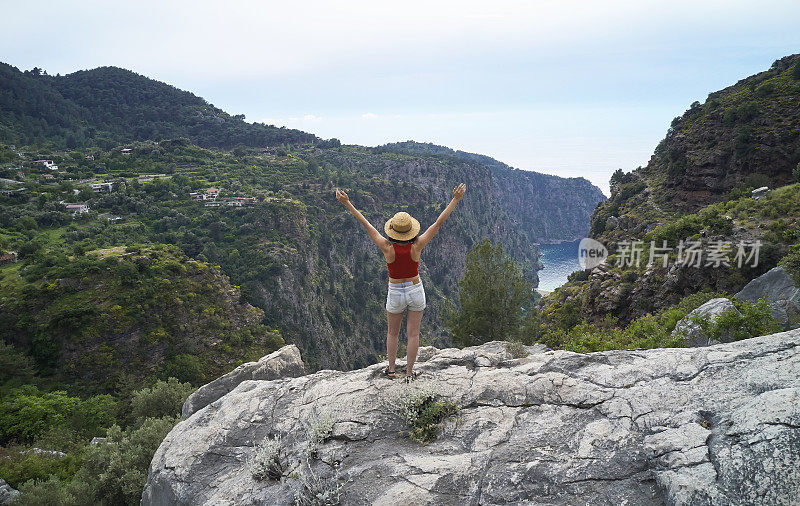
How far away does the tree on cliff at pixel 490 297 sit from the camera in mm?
17594

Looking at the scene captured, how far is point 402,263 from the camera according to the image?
6262 mm

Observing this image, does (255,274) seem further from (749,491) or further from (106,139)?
(106,139)

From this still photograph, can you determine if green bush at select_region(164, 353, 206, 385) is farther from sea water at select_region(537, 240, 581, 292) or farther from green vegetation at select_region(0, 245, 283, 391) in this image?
sea water at select_region(537, 240, 581, 292)

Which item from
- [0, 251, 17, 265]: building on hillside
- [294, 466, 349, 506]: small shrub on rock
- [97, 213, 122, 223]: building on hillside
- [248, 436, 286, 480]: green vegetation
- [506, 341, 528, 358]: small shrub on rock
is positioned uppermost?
[97, 213, 122, 223]: building on hillside

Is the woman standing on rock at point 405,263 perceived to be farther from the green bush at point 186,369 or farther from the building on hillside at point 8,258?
the building on hillside at point 8,258

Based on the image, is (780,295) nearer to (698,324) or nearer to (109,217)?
(698,324)

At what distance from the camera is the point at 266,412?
22.7 ft

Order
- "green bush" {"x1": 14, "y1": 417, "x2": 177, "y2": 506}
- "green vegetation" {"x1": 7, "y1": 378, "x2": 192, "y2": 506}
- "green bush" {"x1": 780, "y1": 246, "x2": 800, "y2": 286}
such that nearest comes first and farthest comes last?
1. "green bush" {"x1": 14, "y1": 417, "x2": 177, "y2": 506}
2. "green bush" {"x1": 780, "y1": 246, "x2": 800, "y2": 286}
3. "green vegetation" {"x1": 7, "y1": 378, "x2": 192, "y2": 506}

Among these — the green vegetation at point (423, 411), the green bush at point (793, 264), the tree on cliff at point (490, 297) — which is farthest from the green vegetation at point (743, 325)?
the tree on cliff at point (490, 297)

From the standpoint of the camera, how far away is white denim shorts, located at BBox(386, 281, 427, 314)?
6328mm

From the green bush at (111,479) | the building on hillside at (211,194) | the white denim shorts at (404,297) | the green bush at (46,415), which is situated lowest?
the green bush at (46,415)

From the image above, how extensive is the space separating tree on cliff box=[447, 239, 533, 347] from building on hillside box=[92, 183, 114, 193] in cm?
7127

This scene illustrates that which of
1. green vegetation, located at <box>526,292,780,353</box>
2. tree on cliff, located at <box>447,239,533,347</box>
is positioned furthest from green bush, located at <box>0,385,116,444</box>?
green vegetation, located at <box>526,292,780,353</box>

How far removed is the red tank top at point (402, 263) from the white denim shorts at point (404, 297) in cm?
18
